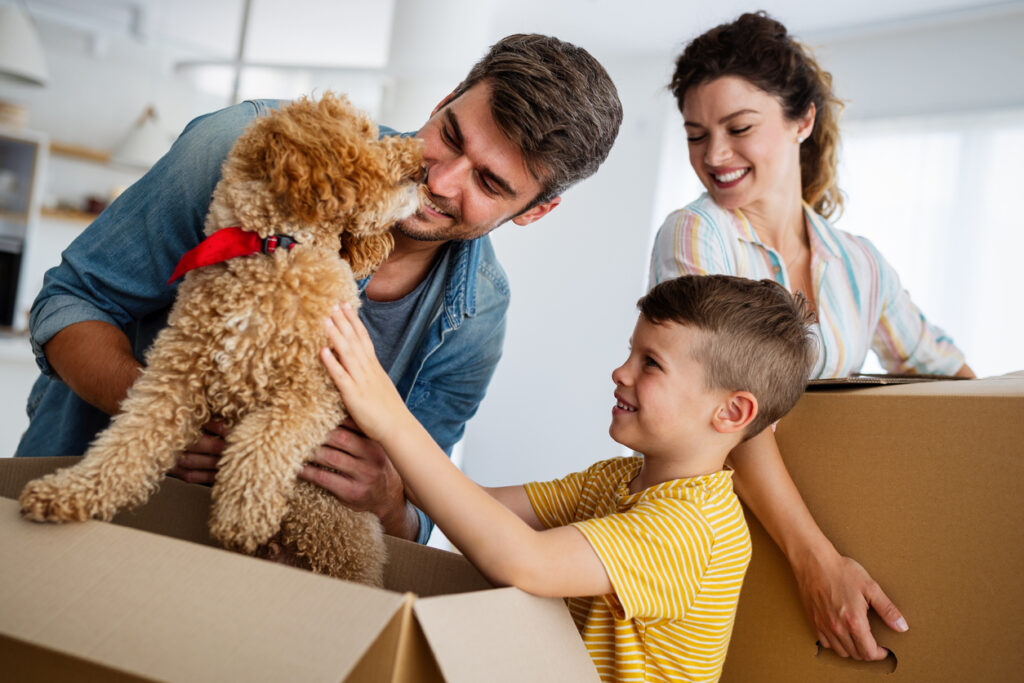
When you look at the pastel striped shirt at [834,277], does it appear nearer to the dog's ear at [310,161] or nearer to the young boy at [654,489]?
the young boy at [654,489]

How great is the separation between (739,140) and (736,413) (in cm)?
68

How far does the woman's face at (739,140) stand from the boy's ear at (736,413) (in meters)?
0.61

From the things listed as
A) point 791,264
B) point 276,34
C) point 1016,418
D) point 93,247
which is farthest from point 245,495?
point 276,34

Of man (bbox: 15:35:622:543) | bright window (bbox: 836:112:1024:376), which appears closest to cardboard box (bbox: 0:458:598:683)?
man (bbox: 15:35:622:543)

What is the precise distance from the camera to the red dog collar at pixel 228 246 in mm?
879

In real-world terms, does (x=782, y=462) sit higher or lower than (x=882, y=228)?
lower

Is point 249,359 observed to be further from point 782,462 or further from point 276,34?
point 276,34

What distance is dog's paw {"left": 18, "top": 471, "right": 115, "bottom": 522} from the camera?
0.73 meters

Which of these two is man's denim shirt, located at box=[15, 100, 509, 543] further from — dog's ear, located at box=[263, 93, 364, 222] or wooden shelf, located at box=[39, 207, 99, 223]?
wooden shelf, located at box=[39, 207, 99, 223]

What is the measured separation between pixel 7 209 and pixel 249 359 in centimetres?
489

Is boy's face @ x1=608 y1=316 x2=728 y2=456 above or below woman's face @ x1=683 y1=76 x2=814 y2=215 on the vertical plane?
below

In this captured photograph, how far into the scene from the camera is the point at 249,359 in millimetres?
889

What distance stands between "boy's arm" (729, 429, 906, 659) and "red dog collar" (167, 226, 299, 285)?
27.4 inches

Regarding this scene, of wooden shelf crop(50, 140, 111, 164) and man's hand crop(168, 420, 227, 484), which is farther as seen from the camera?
wooden shelf crop(50, 140, 111, 164)
